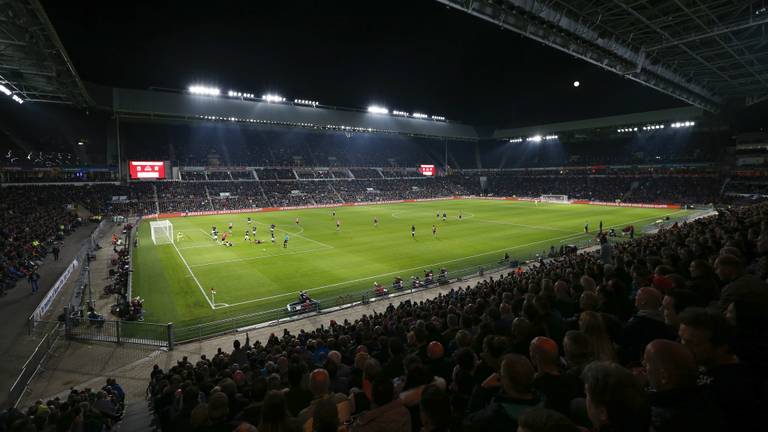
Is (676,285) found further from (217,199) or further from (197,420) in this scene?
(217,199)

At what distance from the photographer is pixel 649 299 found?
471 cm

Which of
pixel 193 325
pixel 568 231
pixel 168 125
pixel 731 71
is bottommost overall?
pixel 193 325

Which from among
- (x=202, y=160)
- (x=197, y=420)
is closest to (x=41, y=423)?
(x=197, y=420)

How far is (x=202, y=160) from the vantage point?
75875mm

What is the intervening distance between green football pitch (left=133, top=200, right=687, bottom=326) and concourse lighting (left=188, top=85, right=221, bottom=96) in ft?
98.0

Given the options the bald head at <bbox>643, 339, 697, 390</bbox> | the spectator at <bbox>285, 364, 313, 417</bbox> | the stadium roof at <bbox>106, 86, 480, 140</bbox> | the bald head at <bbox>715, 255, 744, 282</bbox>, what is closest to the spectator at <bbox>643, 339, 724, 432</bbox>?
the bald head at <bbox>643, 339, 697, 390</bbox>

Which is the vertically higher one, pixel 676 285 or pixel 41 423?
pixel 676 285

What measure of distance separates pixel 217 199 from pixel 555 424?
72.0m

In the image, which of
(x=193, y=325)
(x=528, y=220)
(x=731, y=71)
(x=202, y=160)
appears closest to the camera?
(x=193, y=325)

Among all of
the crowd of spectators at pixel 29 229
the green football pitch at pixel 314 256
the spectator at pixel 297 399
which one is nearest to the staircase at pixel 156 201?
the green football pitch at pixel 314 256

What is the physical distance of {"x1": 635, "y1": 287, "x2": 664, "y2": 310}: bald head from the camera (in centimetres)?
465

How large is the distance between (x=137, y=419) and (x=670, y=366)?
1110cm

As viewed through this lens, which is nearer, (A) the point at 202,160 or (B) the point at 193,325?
(B) the point at 193,325

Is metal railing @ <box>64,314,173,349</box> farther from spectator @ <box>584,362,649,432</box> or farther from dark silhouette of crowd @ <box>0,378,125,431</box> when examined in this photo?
spectator @ <box>584,362,649,432</box>
